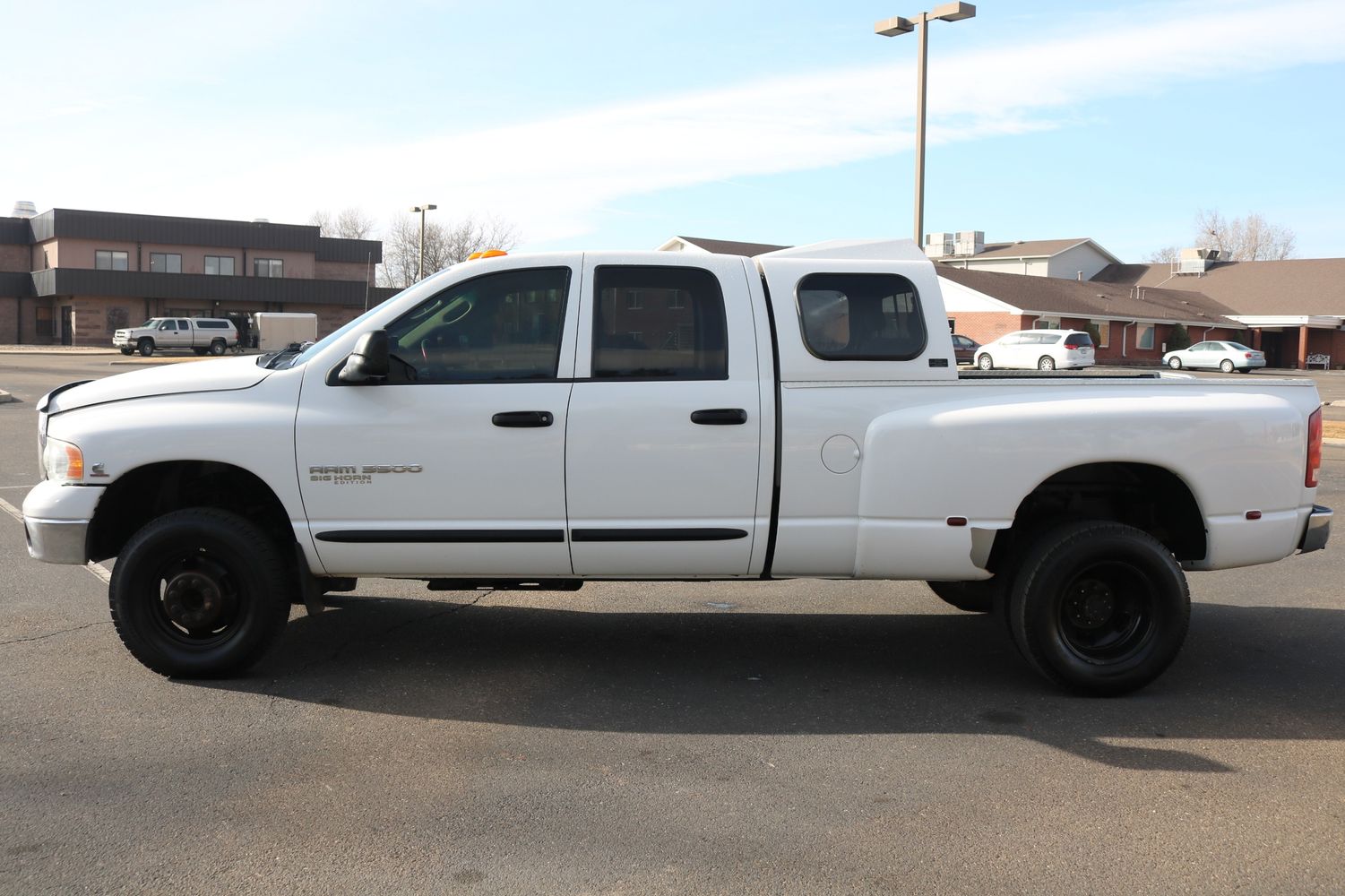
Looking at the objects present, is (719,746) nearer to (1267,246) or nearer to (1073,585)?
→ (1073,585)

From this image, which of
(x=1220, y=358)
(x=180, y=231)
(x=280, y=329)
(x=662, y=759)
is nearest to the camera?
(x=662, y=759)

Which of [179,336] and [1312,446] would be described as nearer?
[1312,446]

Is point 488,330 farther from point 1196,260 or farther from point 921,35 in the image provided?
point 1196,260

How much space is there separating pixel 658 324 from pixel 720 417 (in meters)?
0.55

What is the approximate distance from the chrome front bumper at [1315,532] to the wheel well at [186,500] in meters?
4.83

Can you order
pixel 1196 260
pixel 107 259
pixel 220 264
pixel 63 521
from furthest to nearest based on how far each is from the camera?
pixel 1196 260 → pixel 220 264 → pixel 107 259 → pixel 63 521

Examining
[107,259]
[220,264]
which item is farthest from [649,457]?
[220,264]

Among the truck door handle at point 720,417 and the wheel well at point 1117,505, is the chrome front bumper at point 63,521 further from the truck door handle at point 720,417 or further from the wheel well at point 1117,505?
the wheel well at point 1117,505

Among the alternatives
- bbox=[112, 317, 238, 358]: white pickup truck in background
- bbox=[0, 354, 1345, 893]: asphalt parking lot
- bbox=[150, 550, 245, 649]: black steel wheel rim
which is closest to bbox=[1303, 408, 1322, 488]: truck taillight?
bbox=[0, 354, 1345, 893]: asphalt parking lot

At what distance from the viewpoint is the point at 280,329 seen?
57.0 meters

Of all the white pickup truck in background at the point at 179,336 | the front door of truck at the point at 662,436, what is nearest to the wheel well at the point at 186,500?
the front door of truck at the point at 662,436

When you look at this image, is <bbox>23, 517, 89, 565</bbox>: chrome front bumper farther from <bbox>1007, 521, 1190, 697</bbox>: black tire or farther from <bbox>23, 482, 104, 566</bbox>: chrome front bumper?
<bbox>1007, 521, 1190, 697</bbox>: black tire

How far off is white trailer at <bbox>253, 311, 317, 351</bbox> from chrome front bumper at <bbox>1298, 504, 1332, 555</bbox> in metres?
53.4

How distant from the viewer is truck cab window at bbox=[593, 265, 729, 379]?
5605 mm
